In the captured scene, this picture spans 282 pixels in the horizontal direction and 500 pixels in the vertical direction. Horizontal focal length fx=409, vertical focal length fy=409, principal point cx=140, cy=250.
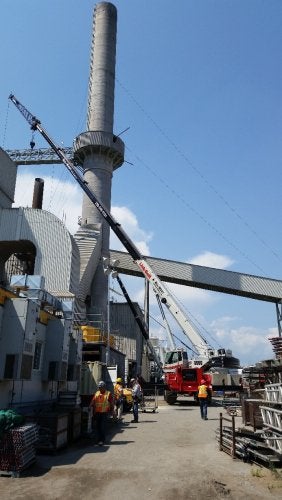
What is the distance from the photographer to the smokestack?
125 feet

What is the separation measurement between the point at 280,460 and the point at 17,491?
5.26 meters

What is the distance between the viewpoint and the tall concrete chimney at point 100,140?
3503 centimetres

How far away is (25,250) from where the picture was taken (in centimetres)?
3077

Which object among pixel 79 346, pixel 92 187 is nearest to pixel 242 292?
pixel 92 187

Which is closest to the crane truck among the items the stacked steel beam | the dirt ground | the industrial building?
the industrial building

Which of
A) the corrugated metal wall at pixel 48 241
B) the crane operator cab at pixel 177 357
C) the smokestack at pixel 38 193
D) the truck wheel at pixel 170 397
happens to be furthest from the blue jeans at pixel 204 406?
the smokestack at pixel 38 193

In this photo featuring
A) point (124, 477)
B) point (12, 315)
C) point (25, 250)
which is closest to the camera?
point (124, 477)

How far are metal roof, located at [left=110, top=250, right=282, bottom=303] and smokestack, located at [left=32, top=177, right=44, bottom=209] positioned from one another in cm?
851

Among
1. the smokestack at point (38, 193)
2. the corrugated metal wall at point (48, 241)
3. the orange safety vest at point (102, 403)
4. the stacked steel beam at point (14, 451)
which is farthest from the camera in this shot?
the smokestack at point (38, 193)

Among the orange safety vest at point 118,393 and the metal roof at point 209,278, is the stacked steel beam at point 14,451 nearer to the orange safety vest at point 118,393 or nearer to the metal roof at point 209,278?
the orange safety vest at point 118,393

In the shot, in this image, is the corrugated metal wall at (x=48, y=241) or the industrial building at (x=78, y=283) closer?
the industrial building at (x=78, y=283)

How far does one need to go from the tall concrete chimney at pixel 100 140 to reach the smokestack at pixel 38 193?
4.45 metres

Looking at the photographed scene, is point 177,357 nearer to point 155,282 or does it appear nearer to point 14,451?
point 155,282

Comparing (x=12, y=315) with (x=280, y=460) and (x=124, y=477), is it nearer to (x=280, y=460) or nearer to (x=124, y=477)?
(x=124, y=477)
